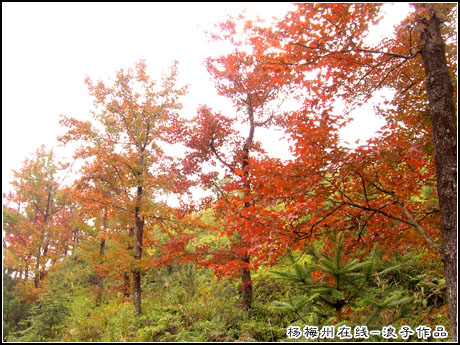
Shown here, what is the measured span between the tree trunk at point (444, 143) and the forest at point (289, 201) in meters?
0.02

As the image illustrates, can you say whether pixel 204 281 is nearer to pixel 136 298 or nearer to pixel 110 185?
pixel 136 298

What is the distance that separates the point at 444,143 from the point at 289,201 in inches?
81.8

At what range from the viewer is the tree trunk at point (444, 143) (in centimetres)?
326

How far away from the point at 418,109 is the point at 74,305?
13.1 meters

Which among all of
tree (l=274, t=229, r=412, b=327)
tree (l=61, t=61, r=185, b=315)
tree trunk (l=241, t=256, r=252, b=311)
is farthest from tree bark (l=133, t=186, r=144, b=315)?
tree (l=274, t=229, r=412, b=327)

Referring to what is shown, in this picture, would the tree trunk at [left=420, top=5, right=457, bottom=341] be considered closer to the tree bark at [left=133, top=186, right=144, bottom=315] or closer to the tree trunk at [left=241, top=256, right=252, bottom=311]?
the tree trunk at [left=241, top=256, right=252, bottom=311]

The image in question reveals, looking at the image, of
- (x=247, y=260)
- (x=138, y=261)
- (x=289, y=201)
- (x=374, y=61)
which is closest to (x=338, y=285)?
(x=289, y=201)

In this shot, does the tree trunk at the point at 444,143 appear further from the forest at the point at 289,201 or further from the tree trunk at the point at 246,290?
the tree trunk at the point at 246,290

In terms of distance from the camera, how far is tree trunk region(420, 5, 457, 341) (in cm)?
326

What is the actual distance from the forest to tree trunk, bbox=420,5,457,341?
0.06ft

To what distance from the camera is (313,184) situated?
385 centimetres

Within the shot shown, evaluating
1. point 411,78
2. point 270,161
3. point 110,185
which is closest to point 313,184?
point 270,161

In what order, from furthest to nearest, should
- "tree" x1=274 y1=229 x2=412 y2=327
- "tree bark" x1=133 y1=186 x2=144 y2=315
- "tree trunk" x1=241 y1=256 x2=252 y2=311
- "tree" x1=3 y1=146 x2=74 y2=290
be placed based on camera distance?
"tree" x1=3 y1=146 x2=74 y2=290 → "tree bark" x1=133 y1=186 x2=144 y2=315 → "tree trunk" x1=241 y1=256 x2=252 y2=311 → "tree" x1=274 y1=229 x2=412 y2=327

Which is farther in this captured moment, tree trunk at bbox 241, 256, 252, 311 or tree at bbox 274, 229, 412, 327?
tree trunk at bbox 241, 256, 252, 311
